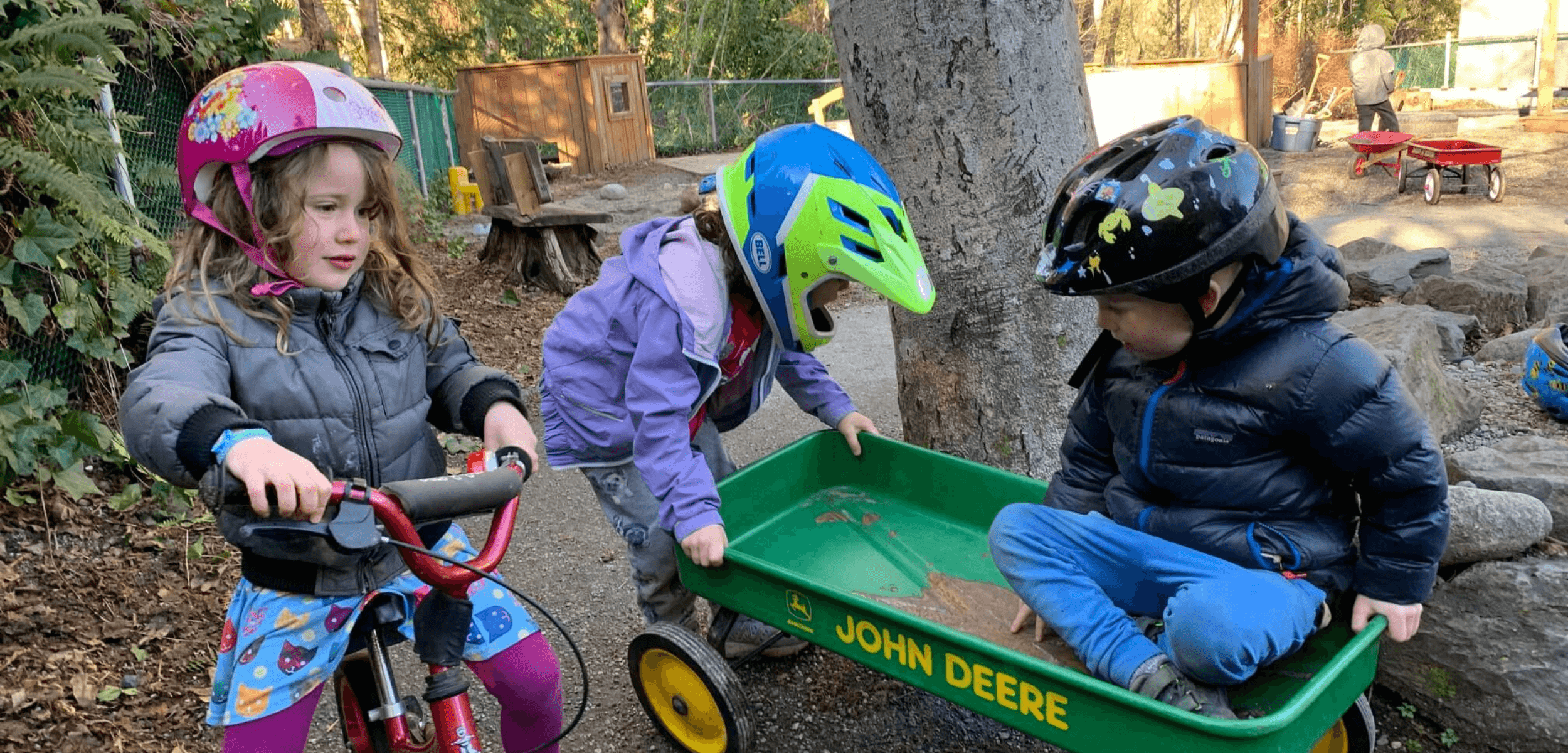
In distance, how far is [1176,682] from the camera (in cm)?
212

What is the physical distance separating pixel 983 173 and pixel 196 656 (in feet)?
9.45

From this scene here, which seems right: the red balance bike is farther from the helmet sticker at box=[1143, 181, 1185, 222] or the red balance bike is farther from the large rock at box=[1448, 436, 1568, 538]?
the large rock at box=[1448, 436, 1568, 538]

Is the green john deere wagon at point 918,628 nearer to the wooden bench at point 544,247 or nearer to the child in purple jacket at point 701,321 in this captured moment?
Result: the child in purple jacket at point 701,321

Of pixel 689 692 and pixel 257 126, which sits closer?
pixel 257 126

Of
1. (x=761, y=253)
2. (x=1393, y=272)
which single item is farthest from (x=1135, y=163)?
Result: (x=1393, y=272)

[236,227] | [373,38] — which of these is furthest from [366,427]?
[373,38]

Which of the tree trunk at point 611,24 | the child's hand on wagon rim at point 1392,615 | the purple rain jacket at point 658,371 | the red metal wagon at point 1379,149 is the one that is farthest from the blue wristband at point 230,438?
the tree trunk at point 611,24

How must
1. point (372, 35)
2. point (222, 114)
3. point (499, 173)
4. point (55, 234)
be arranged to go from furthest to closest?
point (372, 35) → point (499, 173) → point (55, 234) → point (222, 114)

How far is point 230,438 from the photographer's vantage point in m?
1.72

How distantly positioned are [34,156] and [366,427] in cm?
262

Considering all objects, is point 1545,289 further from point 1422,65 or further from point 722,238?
point 1422,65

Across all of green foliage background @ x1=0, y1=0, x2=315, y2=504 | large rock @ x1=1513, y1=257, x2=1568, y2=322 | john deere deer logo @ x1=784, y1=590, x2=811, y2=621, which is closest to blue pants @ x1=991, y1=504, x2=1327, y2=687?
john deere deer logo @ x1=784, y1=590, x2=811, y2=621

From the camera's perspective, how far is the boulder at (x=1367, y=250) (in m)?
8.47

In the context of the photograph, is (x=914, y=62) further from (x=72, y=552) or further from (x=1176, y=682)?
(x=72, y=552)
